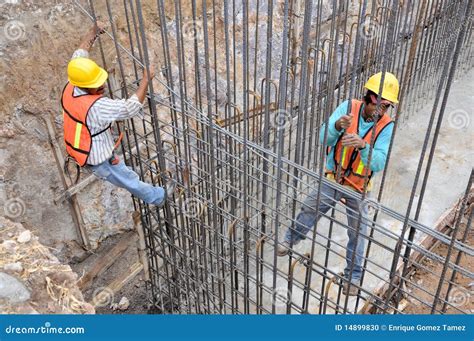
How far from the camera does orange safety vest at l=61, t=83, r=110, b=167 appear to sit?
3.75m

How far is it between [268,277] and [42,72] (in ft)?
9.23

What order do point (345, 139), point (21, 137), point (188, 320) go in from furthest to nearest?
point (21, 137) → point (345, 139) → point (188, 320)

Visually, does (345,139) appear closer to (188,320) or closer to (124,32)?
(188,320)

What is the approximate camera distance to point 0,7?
4.07 m

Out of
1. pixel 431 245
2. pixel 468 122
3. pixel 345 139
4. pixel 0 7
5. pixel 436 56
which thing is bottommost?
pixel 431 245

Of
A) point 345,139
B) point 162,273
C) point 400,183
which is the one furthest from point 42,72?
point 400,183

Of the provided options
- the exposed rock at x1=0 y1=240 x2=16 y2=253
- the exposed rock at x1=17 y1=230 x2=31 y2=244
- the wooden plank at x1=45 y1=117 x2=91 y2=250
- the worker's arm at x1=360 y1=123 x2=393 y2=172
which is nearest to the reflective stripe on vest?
the wooden plank at x1=45 y1=117 x2=91 y2=250

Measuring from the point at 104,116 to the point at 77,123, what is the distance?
24 centimetres
